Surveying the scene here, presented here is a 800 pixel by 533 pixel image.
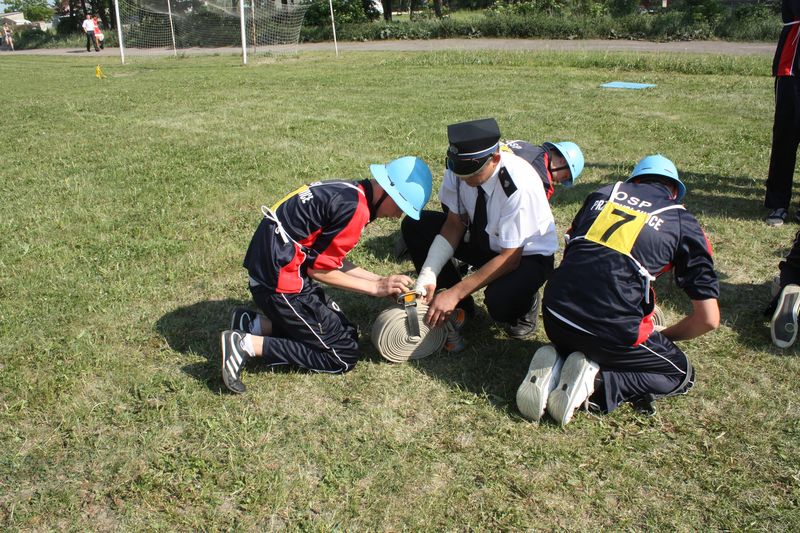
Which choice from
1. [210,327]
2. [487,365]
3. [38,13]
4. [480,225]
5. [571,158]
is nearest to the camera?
[487,365]

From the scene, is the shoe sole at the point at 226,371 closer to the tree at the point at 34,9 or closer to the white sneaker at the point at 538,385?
the white sneaker at the point at 538,385

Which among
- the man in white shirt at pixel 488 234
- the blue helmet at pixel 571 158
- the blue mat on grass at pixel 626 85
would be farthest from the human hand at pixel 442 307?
the blue mat on grass at pixel 626 85

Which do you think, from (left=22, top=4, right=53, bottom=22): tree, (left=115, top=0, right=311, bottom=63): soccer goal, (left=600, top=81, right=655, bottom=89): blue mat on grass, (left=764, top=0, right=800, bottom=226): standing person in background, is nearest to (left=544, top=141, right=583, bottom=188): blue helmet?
(left=764, top=0, right=800, bottom=226): standing person in background

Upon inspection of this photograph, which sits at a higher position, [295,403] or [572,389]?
[572,389]

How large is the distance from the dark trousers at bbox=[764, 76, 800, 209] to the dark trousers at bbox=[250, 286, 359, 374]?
463cm

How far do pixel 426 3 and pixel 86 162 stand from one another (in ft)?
170

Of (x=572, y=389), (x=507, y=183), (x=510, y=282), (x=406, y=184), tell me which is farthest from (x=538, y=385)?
(x=406, y=184)

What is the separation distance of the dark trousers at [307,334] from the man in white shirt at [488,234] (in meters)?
0.54

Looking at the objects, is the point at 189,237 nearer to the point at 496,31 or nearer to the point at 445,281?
the point at 445,281

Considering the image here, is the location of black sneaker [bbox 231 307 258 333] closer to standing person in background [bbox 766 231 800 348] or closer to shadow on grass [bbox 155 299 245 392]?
shadow on grass [bbox 155 299 245 392]

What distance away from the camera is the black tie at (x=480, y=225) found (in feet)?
12.6

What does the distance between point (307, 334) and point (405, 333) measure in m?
0.59

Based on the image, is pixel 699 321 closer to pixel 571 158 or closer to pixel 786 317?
pixel 786 317

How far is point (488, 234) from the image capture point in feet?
13.0
